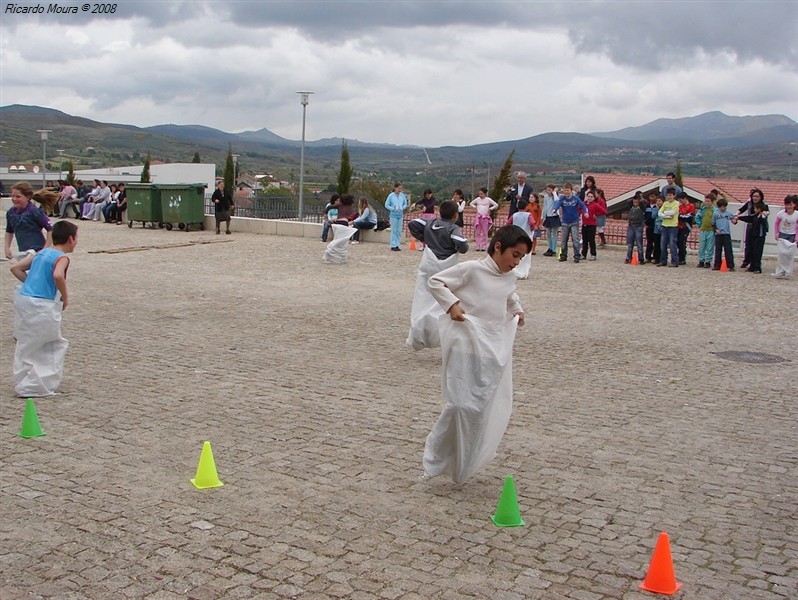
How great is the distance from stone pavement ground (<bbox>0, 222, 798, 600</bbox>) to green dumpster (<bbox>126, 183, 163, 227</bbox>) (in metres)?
18.3

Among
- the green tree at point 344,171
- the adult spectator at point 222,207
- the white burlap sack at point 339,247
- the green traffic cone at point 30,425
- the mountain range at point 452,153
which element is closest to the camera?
the green traffic cone at point 30,425

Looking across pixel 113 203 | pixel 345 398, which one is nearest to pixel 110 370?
pixel 345 398

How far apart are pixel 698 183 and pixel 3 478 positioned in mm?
51245

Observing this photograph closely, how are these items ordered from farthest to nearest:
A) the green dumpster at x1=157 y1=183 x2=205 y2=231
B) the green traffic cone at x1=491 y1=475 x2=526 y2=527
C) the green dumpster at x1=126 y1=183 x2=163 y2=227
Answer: the green dumpster at x1=126 y1=183 x2=163 y2=227
the green dumpster at x1=157 y1=183 x2=205 y2=231
the green traffic cone at x1=491 y1=475 x2=526 y2=527

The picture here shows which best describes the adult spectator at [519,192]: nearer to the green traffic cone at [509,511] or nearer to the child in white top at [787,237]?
the child in white top at [787,237]

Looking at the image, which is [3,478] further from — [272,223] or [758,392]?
[272,223]

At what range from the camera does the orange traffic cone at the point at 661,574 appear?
4.91 m

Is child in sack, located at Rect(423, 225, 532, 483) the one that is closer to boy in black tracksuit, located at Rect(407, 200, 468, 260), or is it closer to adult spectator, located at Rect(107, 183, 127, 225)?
boy in black tracksuit, located at Rect(407, 200, 468, 260)

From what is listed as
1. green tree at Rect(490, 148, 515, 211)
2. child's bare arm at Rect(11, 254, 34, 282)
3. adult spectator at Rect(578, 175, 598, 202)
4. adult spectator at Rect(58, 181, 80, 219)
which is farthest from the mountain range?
child's bare arm at Rect(11, 254, 34, 282)

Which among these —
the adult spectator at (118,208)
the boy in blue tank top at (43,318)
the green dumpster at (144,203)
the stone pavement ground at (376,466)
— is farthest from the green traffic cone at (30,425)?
the adult spectator at (118,208)

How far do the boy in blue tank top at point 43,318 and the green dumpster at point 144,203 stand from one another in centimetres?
2310

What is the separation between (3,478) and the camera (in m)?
6.59

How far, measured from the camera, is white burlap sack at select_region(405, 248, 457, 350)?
432 inches

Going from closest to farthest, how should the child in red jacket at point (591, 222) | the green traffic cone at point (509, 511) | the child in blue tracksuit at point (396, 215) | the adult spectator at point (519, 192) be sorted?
the green traffic cone at point (509, 511) → the adult spectator at point (519, 192) → the child in red jacket at point (591, 222) → the child in blue tracksuit at point (396, 215)
